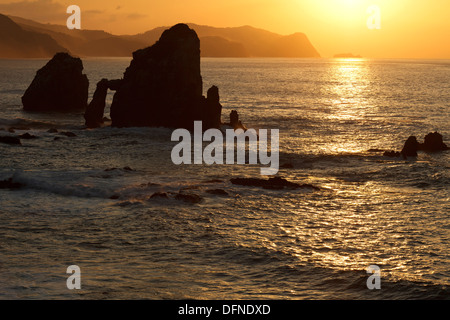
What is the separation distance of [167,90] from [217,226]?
128ft

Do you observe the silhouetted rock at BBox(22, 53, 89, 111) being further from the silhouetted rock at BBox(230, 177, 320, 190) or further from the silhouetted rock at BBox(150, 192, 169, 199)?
the silhouetted rock at BBox(150, 192, 169, 199)

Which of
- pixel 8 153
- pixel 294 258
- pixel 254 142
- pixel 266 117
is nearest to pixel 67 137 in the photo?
pixel 8 153

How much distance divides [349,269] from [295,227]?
6225 mm

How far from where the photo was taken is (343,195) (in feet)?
121

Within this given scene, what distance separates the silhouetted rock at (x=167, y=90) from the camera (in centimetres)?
6575

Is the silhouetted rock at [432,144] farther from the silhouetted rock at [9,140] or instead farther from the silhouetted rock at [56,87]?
the silhouetted rock at [56,87]

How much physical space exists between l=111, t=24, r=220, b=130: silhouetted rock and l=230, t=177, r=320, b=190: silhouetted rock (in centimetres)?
2648

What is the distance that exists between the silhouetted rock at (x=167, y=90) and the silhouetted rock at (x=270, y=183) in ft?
86.9

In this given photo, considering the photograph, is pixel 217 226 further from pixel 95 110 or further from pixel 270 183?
pixel 95 110

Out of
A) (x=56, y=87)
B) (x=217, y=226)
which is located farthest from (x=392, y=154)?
(x=56, y=87)

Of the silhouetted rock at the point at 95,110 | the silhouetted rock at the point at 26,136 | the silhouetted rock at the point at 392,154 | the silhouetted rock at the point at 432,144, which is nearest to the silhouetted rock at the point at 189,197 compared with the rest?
the silhouetted rock at the point at 392,154

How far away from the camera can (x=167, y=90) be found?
66312 millimetres

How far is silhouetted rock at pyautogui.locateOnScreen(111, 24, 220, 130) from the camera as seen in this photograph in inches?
2589

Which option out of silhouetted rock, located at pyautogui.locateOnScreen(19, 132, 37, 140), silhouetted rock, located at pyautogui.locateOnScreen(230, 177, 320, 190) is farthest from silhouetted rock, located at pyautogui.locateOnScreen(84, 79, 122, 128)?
silhouetted rock, located at pyautogui.locateOnScreen(230, 177, 320, 190)
